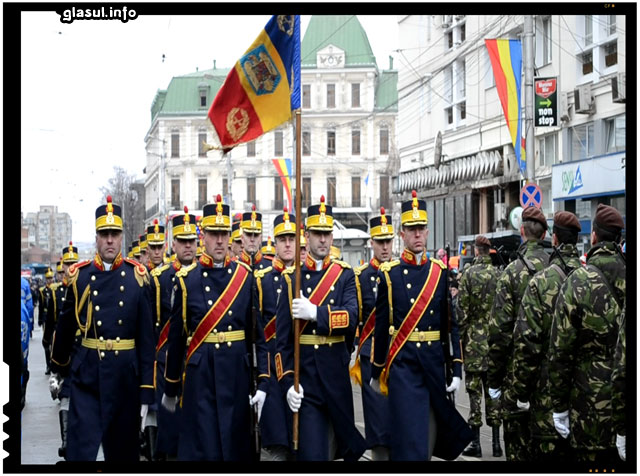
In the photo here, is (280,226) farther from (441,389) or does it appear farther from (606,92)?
(606,92)

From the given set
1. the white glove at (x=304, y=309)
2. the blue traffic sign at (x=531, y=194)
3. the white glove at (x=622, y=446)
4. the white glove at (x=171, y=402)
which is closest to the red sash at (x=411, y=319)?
the white glove at (x=304, y=309)

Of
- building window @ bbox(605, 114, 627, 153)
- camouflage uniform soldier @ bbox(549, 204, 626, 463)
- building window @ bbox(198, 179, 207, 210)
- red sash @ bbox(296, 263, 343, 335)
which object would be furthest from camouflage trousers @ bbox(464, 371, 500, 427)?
building window @ bbox(198, 179, 207, 210)

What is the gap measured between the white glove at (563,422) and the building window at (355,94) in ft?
244

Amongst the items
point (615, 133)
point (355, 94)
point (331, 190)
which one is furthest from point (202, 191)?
point (615, 133)

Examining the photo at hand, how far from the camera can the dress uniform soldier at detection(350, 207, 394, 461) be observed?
9250 mm

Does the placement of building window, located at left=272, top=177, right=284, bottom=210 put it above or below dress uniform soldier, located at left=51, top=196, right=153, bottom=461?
above

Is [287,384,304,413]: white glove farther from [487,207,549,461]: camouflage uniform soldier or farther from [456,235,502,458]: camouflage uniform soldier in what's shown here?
[456,235,502,458]: camouflage uniform soldier

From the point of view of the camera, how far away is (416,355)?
9156 millimetres

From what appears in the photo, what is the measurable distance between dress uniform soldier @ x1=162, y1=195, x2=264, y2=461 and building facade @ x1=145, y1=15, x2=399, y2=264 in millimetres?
65807

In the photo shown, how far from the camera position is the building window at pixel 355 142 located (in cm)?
8597

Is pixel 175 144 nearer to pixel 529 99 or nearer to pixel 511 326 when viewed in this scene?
pixel 529 99

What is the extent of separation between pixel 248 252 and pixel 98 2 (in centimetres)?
751

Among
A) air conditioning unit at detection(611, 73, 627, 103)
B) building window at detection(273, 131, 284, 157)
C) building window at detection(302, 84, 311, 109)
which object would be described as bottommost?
air conditioning unit at detection(611, 73, 627, 103)

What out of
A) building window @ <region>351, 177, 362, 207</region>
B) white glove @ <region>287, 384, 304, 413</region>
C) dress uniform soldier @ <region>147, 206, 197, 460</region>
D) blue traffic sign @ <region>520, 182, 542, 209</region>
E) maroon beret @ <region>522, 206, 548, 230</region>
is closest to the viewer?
white glove @ <region>287, 384, 304, 413</region>
